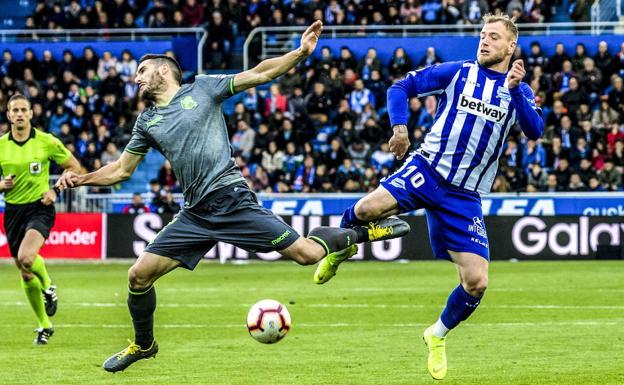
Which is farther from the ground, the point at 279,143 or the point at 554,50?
the point at 554,50

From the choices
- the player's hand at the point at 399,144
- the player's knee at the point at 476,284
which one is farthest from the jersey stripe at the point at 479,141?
the player's knee at the point at 476,284

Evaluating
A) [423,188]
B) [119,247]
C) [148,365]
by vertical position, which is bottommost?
[119,247]

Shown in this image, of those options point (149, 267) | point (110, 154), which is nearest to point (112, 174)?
point (149, 267)

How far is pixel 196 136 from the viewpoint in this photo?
32.1ft

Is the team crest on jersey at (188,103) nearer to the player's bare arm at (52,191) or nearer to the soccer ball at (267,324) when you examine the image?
the soccer ball at (267,324)

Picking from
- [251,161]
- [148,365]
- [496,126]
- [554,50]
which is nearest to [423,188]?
[496,126]

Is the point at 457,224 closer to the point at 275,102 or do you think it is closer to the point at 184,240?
the point at 184,240

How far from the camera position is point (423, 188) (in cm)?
1005

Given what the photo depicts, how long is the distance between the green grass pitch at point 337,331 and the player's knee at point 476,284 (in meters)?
0.76

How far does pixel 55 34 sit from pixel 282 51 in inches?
274

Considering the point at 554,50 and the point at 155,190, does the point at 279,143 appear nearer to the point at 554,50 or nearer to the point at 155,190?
the point at 155,190

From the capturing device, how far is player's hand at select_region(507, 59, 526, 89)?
9250mm

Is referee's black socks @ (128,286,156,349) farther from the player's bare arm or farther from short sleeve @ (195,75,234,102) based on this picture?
the player's bare arm

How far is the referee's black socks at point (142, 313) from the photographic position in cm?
1016
